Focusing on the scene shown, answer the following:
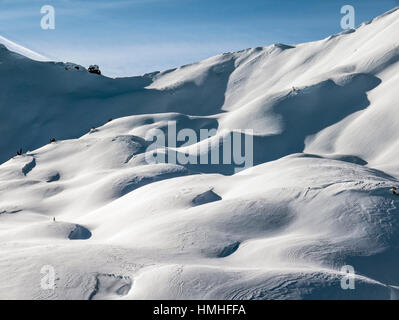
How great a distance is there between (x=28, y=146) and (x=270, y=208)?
24343 millimetres

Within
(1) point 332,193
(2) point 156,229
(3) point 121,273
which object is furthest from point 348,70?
(3) point 121,273

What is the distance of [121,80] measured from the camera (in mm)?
37000

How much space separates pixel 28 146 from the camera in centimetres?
3184

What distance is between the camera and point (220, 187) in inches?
547

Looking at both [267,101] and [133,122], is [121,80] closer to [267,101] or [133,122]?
[133,122]

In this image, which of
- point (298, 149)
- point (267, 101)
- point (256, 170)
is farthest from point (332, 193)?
point (267, 101)

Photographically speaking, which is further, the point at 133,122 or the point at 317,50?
the point at 317,50

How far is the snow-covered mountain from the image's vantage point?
840 cm

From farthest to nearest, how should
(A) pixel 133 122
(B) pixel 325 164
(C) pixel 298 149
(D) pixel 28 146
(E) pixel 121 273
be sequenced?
1. (D) pixel 28 146
2. (A) pixel 133 122
3. (C) pixel 298 149
4. (B) pixel 325 164
5. (E) pixel 121 273

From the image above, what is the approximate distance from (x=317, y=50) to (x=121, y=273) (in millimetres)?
27551

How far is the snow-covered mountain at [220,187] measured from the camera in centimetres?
840

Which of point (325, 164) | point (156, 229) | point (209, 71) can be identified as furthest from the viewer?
point (209, 71)

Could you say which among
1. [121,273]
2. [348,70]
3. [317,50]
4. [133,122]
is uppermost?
[317,50]

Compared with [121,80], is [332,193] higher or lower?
lower
